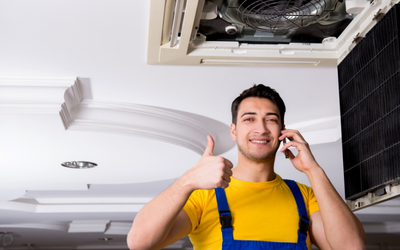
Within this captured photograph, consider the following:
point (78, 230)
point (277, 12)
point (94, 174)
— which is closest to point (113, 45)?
point (277, 12)

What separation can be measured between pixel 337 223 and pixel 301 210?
0.57 feet

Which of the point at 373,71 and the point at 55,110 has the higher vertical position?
the point at 55,110

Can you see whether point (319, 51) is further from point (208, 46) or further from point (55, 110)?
point (55, 110)

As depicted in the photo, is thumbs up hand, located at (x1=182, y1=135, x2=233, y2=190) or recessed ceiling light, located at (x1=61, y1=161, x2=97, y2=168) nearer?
thumbs up hand, located at (x1=182, y1=135, x2=233, y2=190)

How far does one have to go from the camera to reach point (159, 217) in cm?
133

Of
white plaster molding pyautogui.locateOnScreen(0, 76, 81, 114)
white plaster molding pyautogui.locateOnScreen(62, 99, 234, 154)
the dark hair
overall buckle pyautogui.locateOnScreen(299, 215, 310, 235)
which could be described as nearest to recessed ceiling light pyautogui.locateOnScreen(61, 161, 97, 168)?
white plaster molding pyautogui.locateOnScreen(62, 99, 234, 154)

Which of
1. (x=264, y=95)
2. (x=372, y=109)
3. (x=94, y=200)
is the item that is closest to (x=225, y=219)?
(x=264, y=95)

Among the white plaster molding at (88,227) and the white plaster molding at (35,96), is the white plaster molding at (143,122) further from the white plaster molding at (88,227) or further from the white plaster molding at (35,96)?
the white plaster molding at (88,227)

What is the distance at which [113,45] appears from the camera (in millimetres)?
2494

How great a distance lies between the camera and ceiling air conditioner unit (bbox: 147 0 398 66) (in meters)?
1.91

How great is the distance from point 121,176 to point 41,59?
2.32m

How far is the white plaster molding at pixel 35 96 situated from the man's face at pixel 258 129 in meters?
1.67

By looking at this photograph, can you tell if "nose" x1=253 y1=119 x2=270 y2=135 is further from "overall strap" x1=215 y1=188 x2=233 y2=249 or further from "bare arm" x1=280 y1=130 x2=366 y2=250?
"overall strap" x1=215 y1=188 x2=233 y2=249

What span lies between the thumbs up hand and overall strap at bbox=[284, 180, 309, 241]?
0.40 meters
